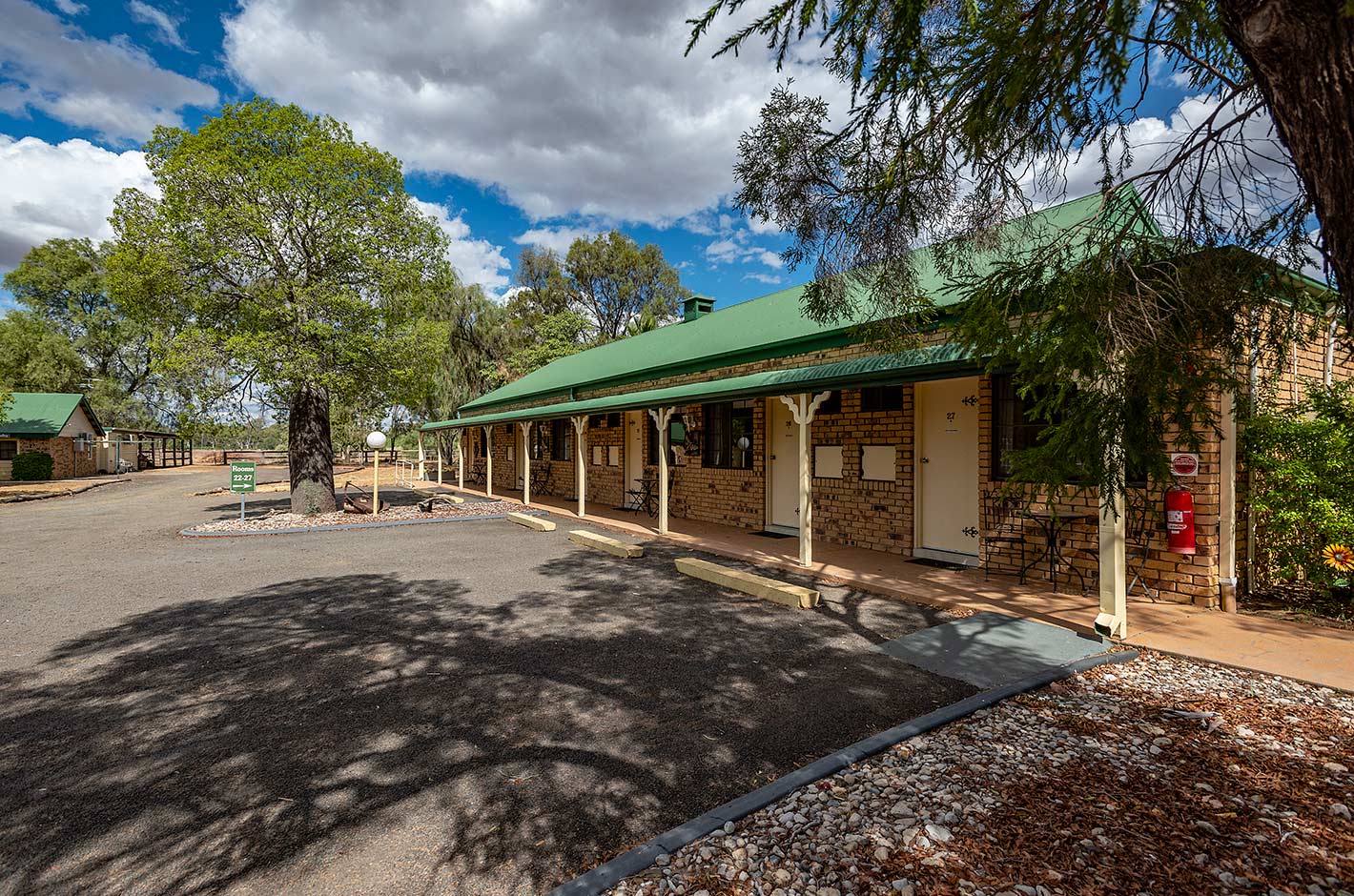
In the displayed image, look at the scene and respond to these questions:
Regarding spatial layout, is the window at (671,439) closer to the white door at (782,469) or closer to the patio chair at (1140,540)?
the white door at (782,469)

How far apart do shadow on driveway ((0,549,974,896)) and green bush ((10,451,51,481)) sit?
110ft

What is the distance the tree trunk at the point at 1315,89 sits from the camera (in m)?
1.84

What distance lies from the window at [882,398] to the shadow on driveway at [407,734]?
3.42 meters

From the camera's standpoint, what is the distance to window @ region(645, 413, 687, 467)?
12.5m

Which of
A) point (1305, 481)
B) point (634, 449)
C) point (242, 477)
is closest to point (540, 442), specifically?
point (634, 449)

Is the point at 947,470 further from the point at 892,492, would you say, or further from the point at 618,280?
the point at 618,280

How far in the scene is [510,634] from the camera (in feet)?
17.8

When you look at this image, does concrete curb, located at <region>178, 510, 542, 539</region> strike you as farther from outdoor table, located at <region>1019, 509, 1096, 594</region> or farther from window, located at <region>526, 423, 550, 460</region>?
outdoor table, located at <region>1019, 509, 1096, 594</region>

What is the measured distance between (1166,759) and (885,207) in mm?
4101

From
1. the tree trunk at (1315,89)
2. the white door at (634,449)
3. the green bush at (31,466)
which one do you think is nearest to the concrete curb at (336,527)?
the white door at (634,449)

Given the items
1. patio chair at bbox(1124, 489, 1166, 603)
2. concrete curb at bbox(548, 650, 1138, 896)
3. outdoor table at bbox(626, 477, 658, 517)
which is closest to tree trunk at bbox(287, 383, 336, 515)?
outdoor table at bbox(626, 477, 658, 517)

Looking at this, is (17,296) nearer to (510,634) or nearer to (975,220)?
(510,634)

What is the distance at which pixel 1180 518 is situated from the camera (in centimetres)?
560

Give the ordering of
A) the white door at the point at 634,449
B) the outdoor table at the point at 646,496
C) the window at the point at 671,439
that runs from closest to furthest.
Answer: the window at the point at 671,439 < the outdoor table at the point at 646,496 < the white door at the point at 634,449
